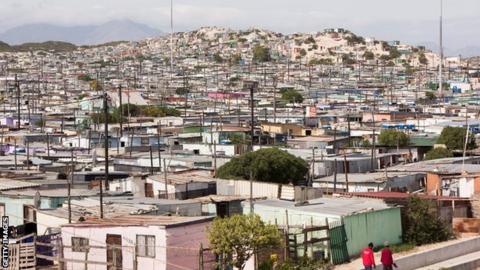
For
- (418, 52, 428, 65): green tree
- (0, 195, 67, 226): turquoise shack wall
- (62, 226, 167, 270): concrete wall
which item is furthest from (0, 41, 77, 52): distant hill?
(62, 226, 167, 270): concrete wall

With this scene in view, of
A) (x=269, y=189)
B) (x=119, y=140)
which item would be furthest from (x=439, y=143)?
(x=269, y=189)

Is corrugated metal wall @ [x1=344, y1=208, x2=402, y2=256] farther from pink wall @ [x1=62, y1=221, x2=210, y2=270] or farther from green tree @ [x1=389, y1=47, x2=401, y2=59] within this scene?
green tree @ [x1=389, y1=47, x2=401, y2=59]

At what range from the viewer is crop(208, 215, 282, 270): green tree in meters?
11.4

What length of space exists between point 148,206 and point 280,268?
12.2 feet

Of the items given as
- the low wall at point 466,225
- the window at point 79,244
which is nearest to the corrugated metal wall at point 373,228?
the low wall at point 466,225

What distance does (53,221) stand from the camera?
14.5m

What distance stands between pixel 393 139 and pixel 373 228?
19.4m

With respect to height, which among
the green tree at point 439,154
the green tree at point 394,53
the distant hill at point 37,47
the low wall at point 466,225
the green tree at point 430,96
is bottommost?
the low wall at point 466,225

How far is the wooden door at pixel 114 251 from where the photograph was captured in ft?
38.0

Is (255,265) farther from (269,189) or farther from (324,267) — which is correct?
(269,189)

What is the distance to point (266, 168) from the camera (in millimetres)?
20734

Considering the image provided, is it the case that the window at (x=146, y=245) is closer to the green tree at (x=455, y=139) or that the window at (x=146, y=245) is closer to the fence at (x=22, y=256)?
the fence at (x=22, y=256)

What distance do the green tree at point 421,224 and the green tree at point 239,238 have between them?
3.28 m

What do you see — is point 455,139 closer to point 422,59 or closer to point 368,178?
point 368,178
